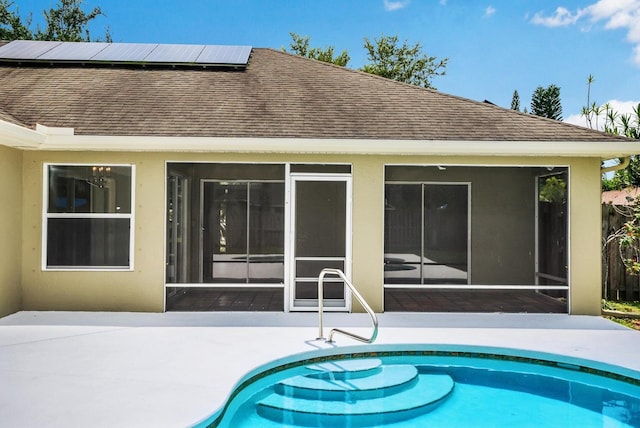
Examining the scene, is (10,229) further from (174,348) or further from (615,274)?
(615,274)

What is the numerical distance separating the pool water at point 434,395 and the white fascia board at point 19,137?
4140mm

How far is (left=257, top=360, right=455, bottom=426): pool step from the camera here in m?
4.79

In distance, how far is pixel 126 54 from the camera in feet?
38.3

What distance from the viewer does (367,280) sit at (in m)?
8.17

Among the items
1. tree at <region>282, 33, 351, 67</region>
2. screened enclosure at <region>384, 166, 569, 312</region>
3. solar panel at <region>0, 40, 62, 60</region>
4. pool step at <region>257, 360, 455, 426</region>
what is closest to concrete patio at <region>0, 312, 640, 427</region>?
pool step at <region>257, 360, 455, 426</region>

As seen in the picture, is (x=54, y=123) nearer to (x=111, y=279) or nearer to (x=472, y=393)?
(x=111, y=279)

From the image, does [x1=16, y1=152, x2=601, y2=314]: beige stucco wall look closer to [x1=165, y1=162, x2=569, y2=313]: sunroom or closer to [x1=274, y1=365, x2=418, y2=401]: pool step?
[x1=165, y1=162, x2=569, y2=313]: sunroom

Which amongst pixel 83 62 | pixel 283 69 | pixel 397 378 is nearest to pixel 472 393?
pixel 397 378

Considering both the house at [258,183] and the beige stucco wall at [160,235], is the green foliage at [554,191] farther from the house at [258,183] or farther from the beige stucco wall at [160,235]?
the beige stucco wall at [160,235]

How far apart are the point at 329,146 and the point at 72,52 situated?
719 cm

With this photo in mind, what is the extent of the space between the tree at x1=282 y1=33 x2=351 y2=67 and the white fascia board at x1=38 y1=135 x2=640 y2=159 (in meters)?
21.6

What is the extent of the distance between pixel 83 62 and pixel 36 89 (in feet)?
5.91

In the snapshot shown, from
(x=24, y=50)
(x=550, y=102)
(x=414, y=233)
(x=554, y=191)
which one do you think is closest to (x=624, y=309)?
(x=554, y=191)

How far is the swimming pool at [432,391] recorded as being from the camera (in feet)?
15.8
